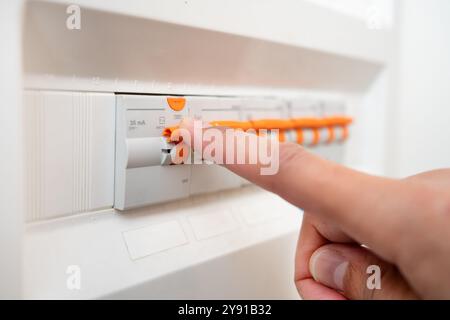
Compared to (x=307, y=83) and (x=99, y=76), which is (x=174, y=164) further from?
(x=307, y=83)

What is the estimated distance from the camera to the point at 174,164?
490mm

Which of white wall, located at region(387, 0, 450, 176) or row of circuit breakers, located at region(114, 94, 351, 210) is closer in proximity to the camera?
row of circuit breakers, located at region(114, 94, 351, 210)

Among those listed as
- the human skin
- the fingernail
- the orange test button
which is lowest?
the fingernail

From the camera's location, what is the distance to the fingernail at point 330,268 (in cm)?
42

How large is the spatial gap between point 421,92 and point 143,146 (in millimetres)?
602

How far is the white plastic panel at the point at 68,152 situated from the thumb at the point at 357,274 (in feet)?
0.81

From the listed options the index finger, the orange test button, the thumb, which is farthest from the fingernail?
the orange test button

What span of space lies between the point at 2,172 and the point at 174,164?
0.63 ft

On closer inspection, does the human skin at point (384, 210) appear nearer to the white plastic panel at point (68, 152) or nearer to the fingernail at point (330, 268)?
the fingernail at point (330, 268)

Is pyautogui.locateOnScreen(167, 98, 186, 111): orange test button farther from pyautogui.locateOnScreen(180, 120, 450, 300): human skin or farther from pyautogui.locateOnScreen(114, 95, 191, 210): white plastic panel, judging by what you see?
pyautogui.locateOnScreen(180, 120, 450, 300): human skin

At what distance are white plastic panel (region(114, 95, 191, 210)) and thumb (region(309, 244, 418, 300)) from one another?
0.63 feet

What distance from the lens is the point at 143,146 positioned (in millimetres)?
459

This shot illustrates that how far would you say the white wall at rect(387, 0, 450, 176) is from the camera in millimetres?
789
